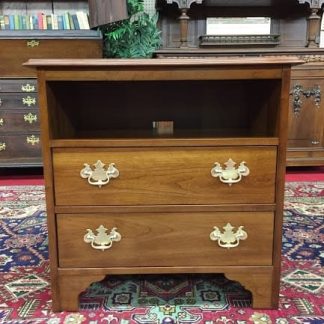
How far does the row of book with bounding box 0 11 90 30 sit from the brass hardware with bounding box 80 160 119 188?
2.19m

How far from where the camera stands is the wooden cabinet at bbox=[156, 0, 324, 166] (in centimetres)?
284

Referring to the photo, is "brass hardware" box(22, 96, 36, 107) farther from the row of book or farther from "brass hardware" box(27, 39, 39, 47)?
the row of book

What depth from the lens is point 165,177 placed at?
44.9 inches

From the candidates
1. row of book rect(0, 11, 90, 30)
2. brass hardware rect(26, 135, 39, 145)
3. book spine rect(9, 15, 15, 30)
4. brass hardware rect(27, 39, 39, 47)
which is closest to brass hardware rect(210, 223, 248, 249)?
brass hardware rect(26, 135, 39, 145)

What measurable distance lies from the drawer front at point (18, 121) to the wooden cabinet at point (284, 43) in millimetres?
1004

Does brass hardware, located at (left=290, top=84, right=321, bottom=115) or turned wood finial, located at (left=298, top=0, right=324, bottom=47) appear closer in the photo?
brass hardware, located at (left=290, top=84, right=321, bottom=115)

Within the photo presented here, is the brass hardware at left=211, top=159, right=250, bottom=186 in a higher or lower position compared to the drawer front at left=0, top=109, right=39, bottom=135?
higher

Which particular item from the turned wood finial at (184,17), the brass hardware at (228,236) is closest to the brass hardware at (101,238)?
the brass hardware at (228,236)

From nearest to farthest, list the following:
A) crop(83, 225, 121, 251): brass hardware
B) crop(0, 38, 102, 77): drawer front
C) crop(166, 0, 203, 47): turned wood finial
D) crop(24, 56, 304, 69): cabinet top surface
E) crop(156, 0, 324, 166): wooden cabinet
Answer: crop(24, 56, 304, 69): cabinet top surface
crop(83, 225, 121, 251): brass hardware
crop(0, 38, 102, 77): drawer front
crop(156, 0, 324, 166): wooden cabinet
crop(166, 0, 203, 47): turned wood finial

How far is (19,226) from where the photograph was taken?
193cm

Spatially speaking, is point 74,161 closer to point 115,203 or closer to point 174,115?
point 115,203

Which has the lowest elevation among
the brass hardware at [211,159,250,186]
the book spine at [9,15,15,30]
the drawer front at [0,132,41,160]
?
the drawer front at [0,132,41,160]

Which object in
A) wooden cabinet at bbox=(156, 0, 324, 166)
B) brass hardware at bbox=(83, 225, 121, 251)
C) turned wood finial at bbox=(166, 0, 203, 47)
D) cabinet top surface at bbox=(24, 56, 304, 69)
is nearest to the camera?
cabinet top surface at bbox=(24, 56, 304, 69)

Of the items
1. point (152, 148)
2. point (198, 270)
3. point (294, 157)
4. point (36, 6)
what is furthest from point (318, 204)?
point (36, 6)
